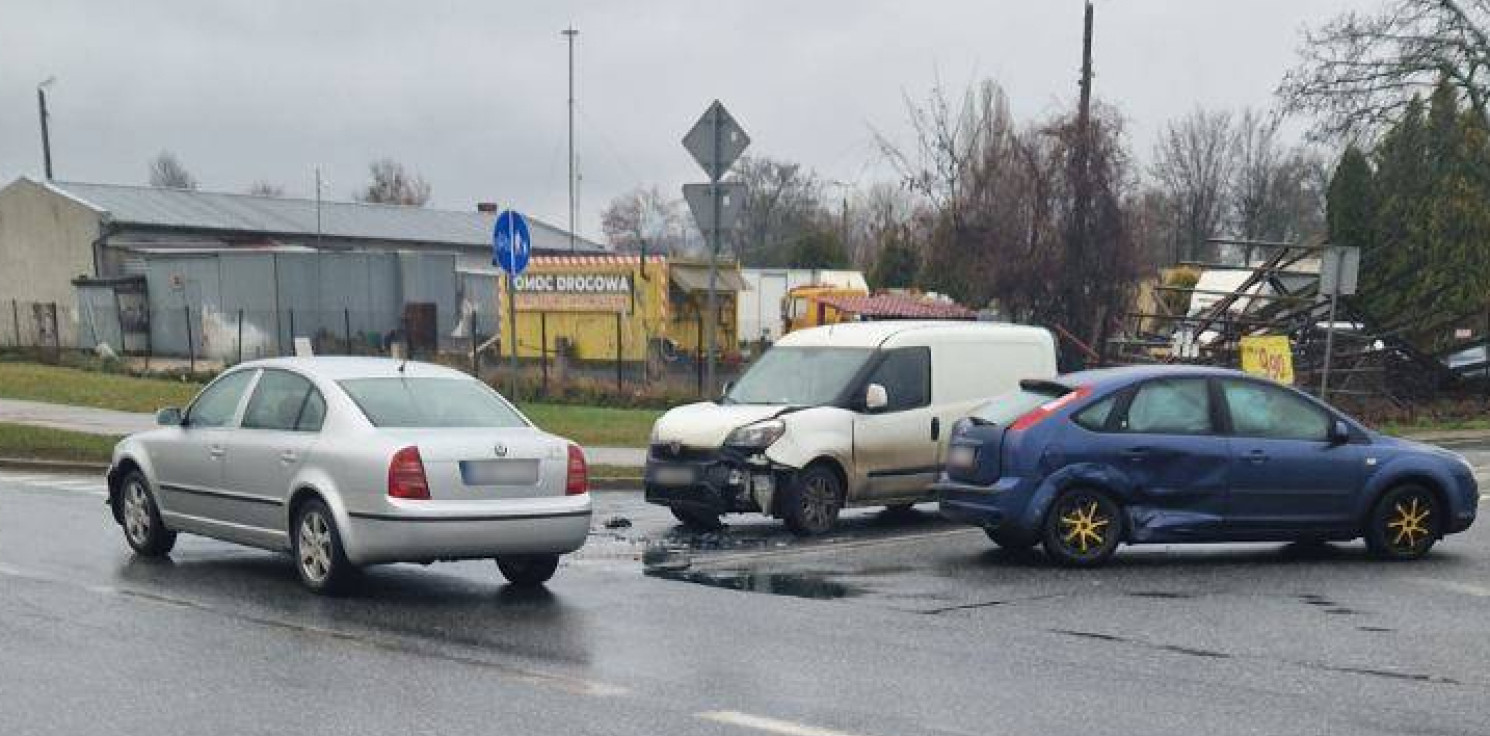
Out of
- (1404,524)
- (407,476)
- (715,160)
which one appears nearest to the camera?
(407,476)

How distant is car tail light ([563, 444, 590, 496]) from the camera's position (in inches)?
424

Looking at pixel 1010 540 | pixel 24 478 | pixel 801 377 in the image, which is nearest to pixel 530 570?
pixel 1010 540

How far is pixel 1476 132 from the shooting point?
130 ft

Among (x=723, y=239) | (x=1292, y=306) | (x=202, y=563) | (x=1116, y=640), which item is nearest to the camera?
(x=1116, y=640)

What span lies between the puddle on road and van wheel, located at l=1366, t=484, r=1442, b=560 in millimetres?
4351

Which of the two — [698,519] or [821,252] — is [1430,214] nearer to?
[698,519]

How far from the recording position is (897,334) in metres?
15.0

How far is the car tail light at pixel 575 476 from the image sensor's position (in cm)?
1077

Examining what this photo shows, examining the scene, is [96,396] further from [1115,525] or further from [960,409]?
[1115,525]

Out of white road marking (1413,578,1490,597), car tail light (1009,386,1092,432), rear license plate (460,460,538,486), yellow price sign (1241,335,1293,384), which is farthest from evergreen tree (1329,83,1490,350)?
rear license plate (460,460,538,486)

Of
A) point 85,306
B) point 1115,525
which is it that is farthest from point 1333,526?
point 85,306

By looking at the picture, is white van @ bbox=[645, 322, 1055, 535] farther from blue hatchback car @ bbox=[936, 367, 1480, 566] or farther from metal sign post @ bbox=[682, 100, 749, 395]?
metal sign post @ bbox=[682, 100, 749, 395]

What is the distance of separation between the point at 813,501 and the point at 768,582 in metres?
2.73

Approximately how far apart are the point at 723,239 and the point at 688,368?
60.4 feet
